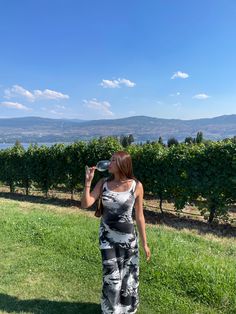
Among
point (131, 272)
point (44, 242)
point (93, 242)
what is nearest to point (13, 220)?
point (44, 242)

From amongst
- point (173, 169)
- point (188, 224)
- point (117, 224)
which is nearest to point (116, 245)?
point (117, 224)

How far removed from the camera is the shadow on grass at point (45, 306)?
186 inches

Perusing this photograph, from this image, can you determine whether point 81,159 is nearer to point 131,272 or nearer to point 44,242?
point 44,242

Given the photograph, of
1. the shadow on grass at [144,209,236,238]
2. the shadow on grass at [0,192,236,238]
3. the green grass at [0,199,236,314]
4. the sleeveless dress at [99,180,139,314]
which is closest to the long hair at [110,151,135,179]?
the sleeveless dress at [99,180,139,314]

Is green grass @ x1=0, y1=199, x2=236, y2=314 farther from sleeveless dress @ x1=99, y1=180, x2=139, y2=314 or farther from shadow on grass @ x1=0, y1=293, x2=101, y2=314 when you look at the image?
sleeveless dress @ x1=99, y1=180, x2=139, y2=314

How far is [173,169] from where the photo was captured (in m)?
13.1

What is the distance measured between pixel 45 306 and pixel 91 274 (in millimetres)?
1124

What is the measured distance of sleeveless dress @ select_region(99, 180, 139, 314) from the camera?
13.2 feet

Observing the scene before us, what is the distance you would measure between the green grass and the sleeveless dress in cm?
75

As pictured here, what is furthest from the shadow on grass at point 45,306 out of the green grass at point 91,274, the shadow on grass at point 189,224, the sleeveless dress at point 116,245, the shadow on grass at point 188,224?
the shadow on grass at point 189,224

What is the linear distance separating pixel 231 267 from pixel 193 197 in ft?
23.6

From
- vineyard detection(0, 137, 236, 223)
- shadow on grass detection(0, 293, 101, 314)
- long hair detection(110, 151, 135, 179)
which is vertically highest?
long hair detection(110, 151, 135, 179)

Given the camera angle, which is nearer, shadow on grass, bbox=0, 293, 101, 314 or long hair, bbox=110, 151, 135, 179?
long hair, bbox=110, 151, 135, 179

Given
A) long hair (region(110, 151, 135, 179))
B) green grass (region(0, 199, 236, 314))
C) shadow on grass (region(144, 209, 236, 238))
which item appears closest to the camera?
long hair (region(110, 151, 135, 179))
